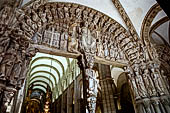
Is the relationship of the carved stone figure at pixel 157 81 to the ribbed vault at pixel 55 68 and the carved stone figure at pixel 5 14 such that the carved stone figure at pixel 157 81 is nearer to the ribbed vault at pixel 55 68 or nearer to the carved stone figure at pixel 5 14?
the carved stone figure at pixel 5 14

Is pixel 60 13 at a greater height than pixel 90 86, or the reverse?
pixel 60 13

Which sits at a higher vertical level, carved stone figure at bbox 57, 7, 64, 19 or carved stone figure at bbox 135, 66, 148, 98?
carved stone figure at bbox 57, 7, 64, 19

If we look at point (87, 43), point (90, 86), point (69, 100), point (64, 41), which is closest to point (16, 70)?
point (64, 41)

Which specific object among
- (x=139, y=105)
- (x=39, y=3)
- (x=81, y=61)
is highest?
(x=39, y=3)

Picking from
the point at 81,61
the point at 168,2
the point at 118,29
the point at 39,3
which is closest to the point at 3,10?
the point at 39,3

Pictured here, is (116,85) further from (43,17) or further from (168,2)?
(168,2)

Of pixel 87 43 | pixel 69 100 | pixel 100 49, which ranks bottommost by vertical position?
pixel 69 100

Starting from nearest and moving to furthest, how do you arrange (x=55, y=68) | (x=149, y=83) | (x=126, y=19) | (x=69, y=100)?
1. (x=149, y=83)
2. (x=126, y=19)
3. (x=69, y=100)
4. (x=55, y=68)

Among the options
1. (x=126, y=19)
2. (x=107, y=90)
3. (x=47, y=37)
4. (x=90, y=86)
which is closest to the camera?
(x=90, y=86)

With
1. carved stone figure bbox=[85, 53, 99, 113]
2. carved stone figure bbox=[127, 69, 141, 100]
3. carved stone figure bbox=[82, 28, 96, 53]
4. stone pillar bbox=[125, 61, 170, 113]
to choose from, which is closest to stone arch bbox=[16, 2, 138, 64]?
carved stone figure bbox=[82, 28, 96, 53]

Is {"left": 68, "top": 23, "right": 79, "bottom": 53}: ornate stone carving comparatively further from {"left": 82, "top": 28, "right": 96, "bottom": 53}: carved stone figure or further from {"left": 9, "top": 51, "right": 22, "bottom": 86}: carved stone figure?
{"left": 9, "top": 51, "right": 22, "bottom": 86}: carved stone figure

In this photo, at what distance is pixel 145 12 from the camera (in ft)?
16.0

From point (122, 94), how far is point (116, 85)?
36.4 inches

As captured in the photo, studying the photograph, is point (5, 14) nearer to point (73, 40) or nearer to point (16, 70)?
point (16, 70)
